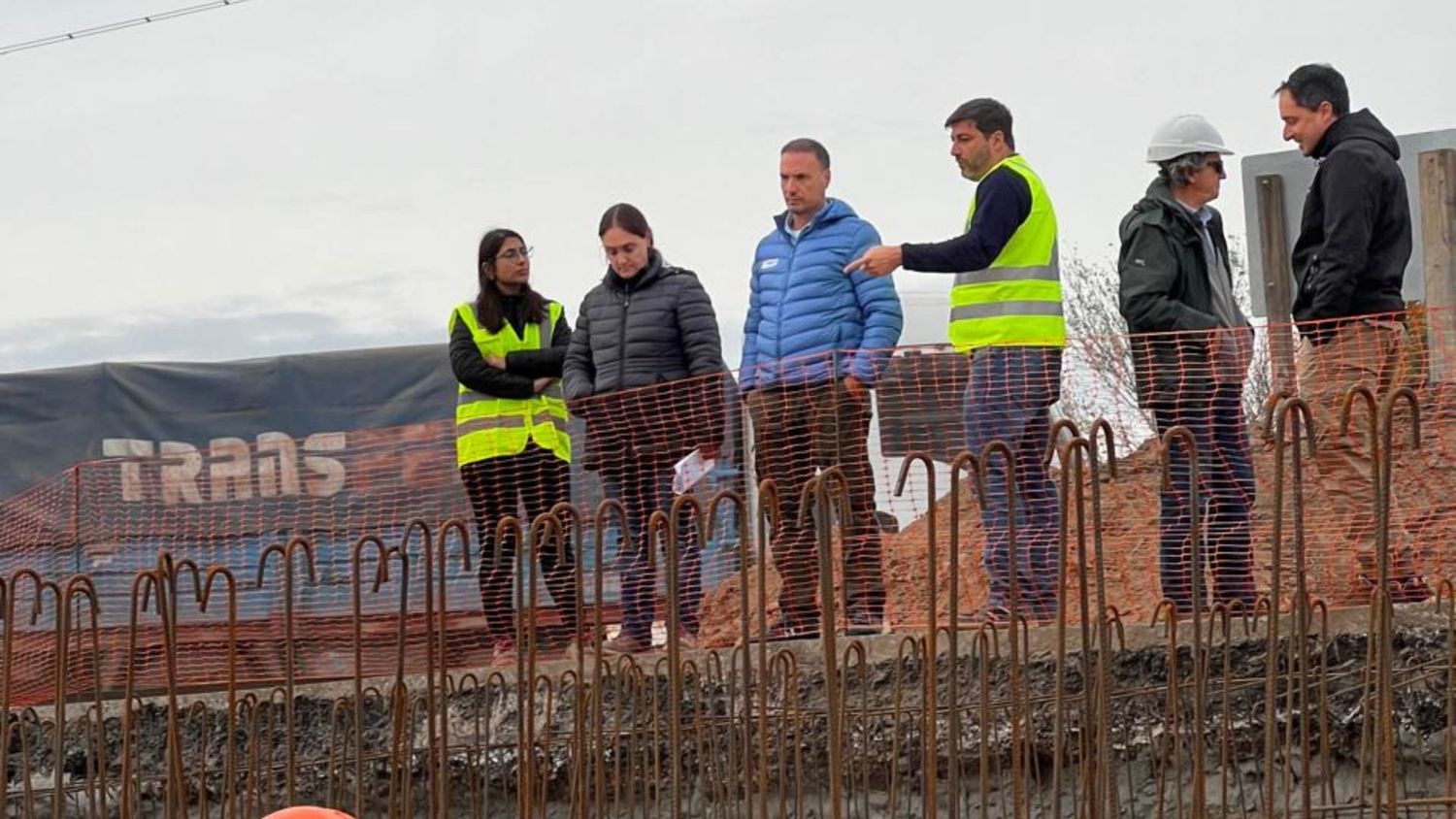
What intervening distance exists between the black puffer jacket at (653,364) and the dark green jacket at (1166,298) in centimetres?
181

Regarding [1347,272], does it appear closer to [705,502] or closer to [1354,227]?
[1354,227]

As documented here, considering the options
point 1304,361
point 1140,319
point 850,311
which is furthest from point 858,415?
point 1304,361

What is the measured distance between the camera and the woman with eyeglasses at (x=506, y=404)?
10.8 metres

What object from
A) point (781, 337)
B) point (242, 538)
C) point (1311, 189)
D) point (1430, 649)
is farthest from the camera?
point (242, 538)

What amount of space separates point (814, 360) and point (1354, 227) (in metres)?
2.18

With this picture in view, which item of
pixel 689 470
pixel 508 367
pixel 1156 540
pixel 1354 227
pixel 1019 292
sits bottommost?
pixel 1156 540

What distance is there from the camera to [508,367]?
35.6 feet

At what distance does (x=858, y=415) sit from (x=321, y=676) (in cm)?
365

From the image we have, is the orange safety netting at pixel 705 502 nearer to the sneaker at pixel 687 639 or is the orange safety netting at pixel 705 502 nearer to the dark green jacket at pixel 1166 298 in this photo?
the dark green jacket at pixel 1166 298

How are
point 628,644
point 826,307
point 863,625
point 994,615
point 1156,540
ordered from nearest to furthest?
point 994,615
point 863,625
point 826,307
point 628,644
point 1156,540

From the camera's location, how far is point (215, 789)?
11180mm

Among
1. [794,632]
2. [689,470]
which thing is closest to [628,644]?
[794,632]

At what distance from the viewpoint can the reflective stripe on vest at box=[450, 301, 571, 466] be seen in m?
10.8

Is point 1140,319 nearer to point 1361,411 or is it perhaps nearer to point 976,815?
point 1361,411
